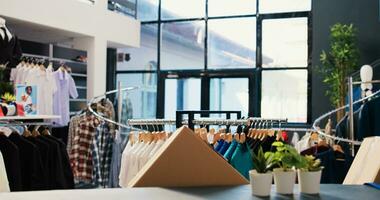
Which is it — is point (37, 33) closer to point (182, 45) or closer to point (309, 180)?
point (182, 45)

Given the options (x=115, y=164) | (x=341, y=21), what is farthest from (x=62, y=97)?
(x=341, y=21)

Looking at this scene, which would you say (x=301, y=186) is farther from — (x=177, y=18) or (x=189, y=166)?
(x=177, y=18)

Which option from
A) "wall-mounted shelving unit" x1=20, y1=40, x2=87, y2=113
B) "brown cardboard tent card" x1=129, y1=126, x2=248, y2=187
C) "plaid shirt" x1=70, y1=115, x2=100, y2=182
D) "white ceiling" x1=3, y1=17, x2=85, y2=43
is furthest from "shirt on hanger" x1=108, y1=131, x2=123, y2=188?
"brown cardboard tent card" x1=129, y1=126, x2=248, y2=187

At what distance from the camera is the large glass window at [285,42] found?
7945mm

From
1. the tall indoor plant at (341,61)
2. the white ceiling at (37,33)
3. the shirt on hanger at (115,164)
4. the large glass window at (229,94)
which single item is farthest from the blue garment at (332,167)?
the large glass window at (229,94)

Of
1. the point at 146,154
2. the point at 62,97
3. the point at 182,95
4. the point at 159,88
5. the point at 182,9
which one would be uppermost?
the point at 182,9

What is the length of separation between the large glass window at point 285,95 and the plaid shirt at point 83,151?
409 centimetres

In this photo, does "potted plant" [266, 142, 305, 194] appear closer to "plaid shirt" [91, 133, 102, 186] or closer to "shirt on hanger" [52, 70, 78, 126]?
"plaid shirt" [91, 133, 102, 186]

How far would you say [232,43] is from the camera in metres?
8.59

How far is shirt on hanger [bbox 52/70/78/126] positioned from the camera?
6.57 m

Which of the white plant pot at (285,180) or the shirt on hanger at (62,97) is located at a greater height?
the shirt on hanger at (62,97)

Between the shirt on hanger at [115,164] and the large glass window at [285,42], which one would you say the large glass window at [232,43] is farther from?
the shirt on hanger at [115,164]

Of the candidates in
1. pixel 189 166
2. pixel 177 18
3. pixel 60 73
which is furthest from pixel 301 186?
pixel 177 18

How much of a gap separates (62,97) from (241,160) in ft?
14.7
